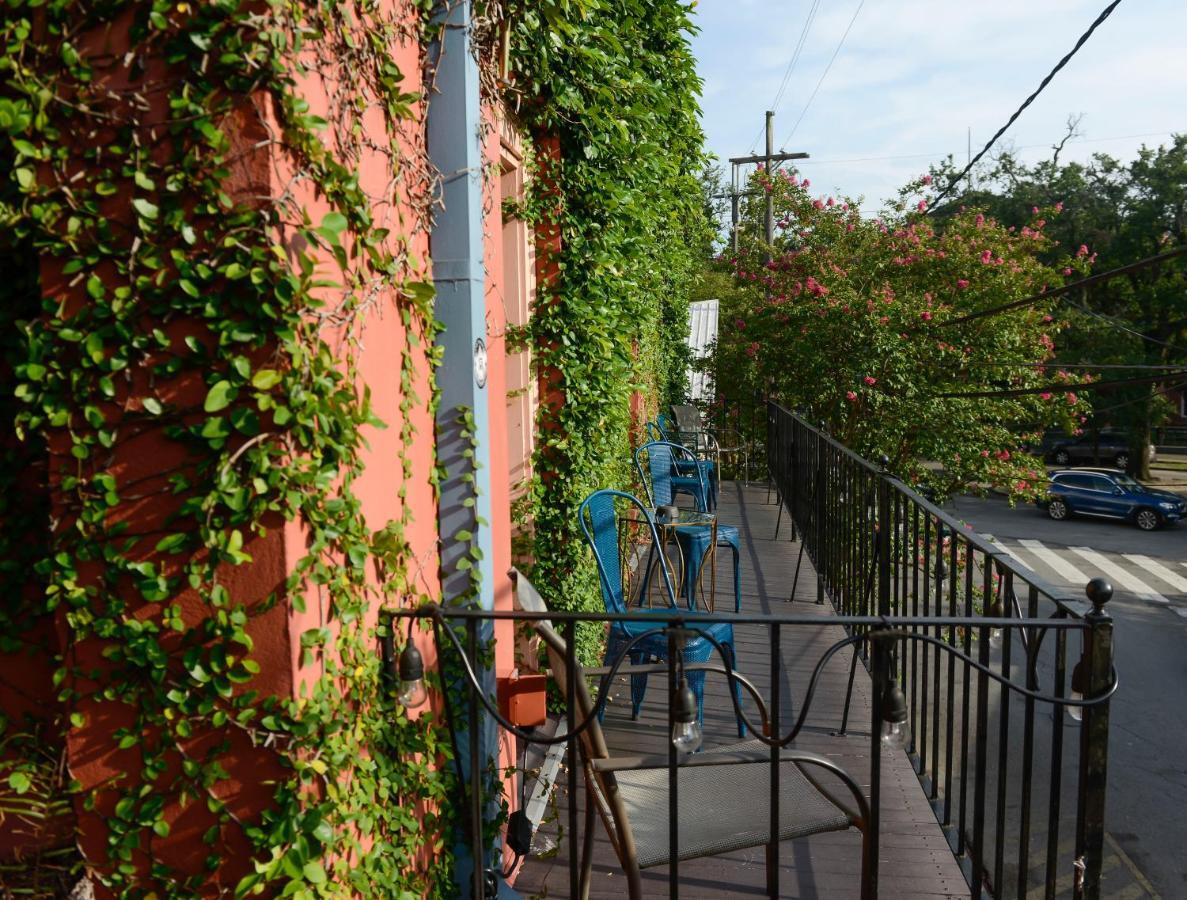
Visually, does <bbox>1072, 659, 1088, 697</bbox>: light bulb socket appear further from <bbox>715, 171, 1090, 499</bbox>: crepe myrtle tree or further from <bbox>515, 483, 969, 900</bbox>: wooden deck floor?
<bbox>715, 171, 1090, 499</bbox>: crepe myrtle tree

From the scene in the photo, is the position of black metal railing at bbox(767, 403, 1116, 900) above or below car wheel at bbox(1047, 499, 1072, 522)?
above

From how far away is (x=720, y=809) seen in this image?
256 centimetres

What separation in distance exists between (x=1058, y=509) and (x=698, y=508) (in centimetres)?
1967

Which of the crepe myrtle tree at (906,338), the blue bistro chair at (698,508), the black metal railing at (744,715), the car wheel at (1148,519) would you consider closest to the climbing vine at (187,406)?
the black metal railing at (744,715)

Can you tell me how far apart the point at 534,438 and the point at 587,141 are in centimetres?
146

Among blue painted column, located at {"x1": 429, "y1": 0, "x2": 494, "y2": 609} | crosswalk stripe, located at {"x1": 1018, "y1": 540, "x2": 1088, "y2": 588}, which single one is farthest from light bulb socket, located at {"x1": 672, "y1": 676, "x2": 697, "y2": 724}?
crosswalk stripe, located at {"x1": 1018, "y1": 540, "x2": 1088, "y2": 588}

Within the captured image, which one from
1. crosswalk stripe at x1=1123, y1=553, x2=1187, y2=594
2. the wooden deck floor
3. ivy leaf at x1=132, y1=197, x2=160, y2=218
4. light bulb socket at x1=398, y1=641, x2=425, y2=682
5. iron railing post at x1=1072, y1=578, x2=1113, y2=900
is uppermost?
ivy leaf at x1=132, y1=197, x2=160, y2=218

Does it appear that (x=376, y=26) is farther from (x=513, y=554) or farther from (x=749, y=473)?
(x=749, y=473)

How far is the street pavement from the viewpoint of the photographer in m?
7.13

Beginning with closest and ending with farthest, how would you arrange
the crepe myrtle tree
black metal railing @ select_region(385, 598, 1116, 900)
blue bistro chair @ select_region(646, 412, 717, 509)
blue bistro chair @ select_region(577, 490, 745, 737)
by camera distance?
1. black metal railing @ select_region(385, 598, 1116, 900)
2. blue bistro chair @ select_region(577, 490, 745, 737)
3. blue bistro chair @ select_region(646, 412, 717, 509)
4. the crepe myrtle tree

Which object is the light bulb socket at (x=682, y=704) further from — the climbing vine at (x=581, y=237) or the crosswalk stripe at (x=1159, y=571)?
the crosswalk stripe at (x=1159, y=571)

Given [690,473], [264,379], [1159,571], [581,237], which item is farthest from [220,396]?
[1159,571]

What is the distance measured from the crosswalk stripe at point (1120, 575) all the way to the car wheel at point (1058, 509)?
3.47 m

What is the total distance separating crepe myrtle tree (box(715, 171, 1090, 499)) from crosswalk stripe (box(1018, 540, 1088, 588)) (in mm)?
6065
